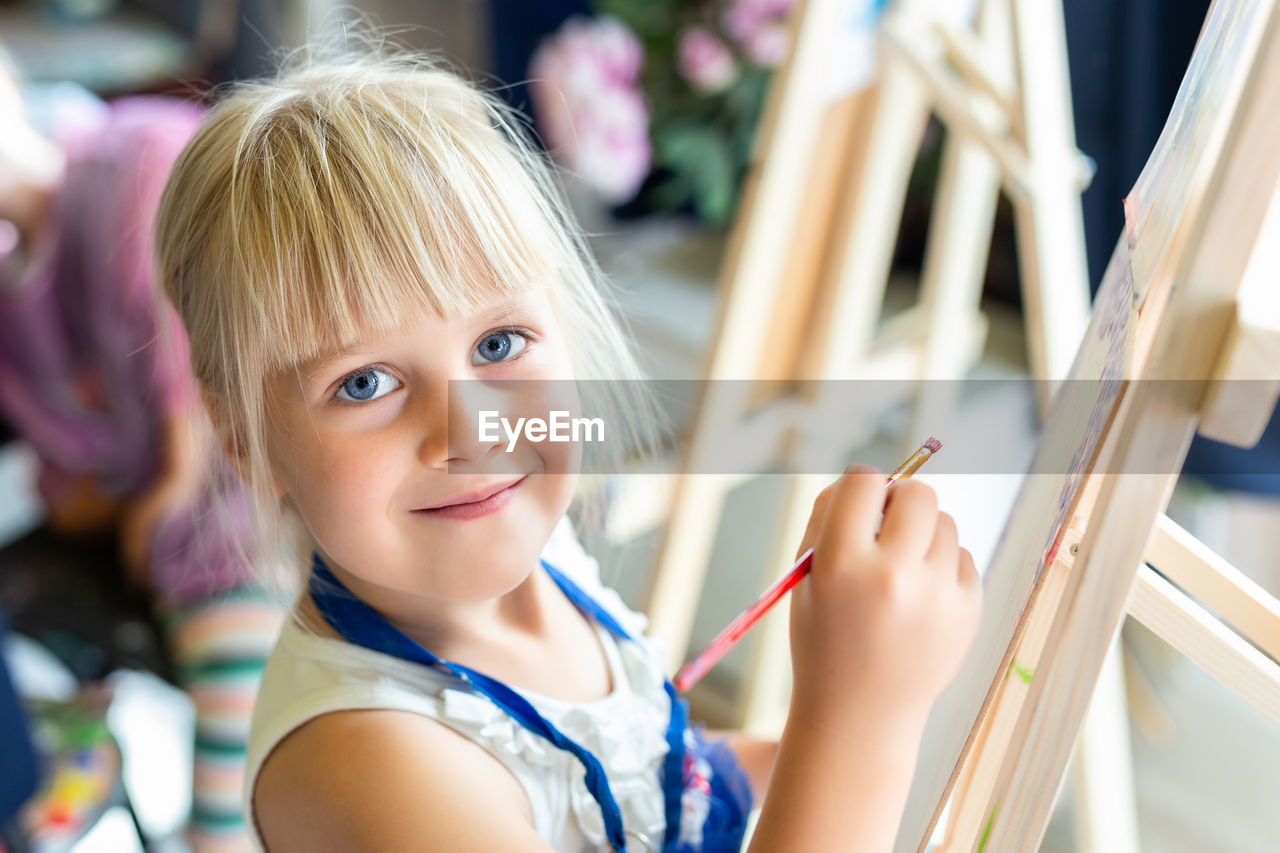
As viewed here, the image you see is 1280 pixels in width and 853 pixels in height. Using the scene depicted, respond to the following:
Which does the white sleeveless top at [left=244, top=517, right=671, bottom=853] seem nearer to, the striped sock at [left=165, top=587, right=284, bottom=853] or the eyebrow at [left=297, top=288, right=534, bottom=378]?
the eyebrow at [left=297, top=288, right=534, bottom=378]

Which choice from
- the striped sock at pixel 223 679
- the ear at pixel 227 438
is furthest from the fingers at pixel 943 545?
the striped sock at pixel 223 679

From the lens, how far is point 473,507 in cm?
52

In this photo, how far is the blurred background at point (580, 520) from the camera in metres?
1.22

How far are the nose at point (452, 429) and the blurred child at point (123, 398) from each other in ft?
2.59

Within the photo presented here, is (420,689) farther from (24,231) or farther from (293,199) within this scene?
(24,231)

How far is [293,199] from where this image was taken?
483mm

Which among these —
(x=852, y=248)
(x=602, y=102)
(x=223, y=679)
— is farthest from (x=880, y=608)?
(x=602, y=102)

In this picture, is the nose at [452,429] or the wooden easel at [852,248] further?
the wooden easel at [852,248]

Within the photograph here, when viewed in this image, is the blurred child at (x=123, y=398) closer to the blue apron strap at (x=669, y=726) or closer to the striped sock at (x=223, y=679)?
the striped sock at (x=223, y=679)

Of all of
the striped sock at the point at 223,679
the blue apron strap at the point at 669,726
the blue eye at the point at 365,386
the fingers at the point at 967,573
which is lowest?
the striped sock at the point at 223,679

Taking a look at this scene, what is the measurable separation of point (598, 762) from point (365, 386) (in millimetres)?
251

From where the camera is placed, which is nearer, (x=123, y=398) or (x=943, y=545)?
(x=943, y=545)

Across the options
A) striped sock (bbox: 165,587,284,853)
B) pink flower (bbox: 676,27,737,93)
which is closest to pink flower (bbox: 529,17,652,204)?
pink flower (bbox: 676,27,737,93)

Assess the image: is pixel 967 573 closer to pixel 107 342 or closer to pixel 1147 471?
pixel 1147 471
